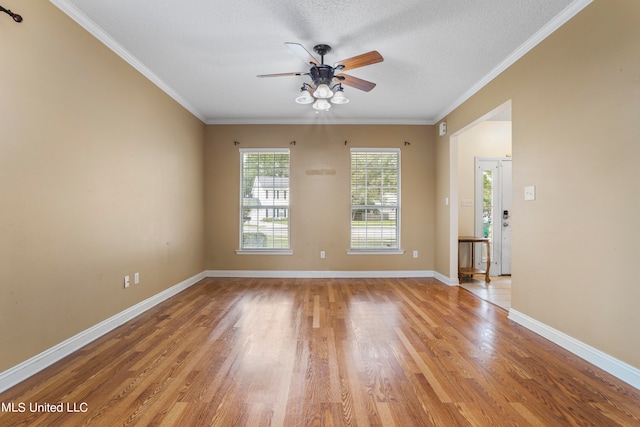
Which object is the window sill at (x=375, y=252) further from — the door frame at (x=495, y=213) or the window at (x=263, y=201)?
the door frame at (x=495, y=213)

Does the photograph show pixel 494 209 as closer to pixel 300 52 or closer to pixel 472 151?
pixel 472 151

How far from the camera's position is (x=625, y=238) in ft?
6.53

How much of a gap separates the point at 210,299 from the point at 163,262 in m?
0.78

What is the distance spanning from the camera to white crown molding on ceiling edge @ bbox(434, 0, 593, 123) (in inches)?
91.4

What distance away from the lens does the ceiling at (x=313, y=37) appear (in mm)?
2359

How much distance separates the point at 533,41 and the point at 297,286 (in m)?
4.07

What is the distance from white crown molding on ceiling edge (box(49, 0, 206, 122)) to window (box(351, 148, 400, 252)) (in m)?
3.11

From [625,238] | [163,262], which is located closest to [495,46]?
[625,238]

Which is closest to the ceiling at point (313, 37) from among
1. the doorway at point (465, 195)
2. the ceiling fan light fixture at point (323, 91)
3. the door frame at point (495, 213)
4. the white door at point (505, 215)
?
the ceiling fan light fixture at point (323, 91)

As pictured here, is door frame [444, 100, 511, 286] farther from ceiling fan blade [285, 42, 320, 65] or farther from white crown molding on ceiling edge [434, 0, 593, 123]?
ceiling fan blade [285, 42, 320, 65]

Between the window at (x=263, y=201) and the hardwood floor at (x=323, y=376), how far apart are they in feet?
6.71

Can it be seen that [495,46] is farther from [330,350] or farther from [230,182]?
[230,182]

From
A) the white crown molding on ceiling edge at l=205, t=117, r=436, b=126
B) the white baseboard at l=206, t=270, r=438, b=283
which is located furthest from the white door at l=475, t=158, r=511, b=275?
the white baseboard at l=206, t=270, r=438, b=283

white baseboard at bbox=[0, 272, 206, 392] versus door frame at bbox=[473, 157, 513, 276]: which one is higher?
door frame at bbox=[473, 157, 513, 276]
